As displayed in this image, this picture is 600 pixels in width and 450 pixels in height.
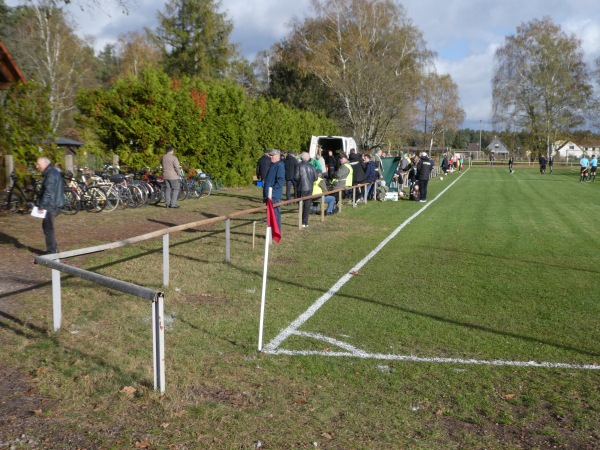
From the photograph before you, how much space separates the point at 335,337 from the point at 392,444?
7.34ft

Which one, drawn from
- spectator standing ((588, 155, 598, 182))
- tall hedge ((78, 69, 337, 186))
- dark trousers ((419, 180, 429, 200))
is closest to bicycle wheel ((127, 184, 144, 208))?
tall hedge ((78, 69, 337, 186))

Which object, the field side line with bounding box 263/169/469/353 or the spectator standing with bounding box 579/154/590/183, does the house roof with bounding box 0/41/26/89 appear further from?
the spectator standing with bounding box 579/154/590/183

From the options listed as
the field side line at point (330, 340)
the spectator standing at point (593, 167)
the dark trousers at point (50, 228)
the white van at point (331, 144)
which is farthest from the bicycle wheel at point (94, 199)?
the spectator standing at point (593, 167)

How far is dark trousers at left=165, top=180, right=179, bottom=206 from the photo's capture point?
55.7 ft

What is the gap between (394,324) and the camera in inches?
259

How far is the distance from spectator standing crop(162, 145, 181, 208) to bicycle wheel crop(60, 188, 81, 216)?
2.73 m

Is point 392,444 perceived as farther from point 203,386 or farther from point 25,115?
point 25,115

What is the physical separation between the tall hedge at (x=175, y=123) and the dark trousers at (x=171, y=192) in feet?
10.9

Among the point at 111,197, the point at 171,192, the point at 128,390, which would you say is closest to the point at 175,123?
the point at 171,192

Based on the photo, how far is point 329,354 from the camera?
18.3 feet

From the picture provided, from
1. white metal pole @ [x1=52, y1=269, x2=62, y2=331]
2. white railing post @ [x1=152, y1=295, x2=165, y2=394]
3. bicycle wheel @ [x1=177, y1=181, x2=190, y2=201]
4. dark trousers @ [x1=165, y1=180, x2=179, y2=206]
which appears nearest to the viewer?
white railing post @ [x1=152, y1=295, x2=165, y2=394]

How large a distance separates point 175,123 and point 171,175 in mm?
5094

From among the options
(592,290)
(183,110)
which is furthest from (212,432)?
(183,110)

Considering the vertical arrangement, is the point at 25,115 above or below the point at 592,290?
above
